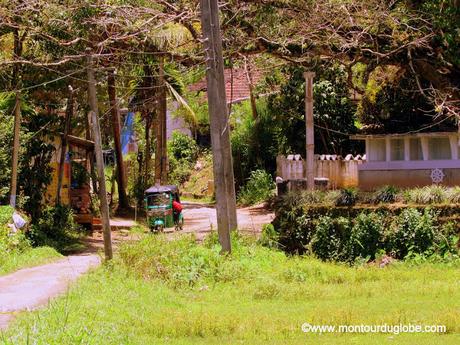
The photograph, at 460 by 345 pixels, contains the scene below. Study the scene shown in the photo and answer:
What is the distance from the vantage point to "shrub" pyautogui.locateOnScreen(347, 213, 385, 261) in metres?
21.5

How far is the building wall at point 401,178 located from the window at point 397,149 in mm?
426

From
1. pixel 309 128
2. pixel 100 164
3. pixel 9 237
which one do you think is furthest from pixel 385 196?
pixel 9 237

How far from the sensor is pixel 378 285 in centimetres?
1697

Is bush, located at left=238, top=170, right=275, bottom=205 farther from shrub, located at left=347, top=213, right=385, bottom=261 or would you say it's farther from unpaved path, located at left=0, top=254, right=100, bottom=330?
unpaved path, located at left=0, top=254, right=100, bottom=330

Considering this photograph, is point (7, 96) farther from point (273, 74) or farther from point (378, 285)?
point (273, 74)

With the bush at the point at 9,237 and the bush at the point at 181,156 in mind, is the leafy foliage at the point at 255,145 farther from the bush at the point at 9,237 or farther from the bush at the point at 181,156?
the bush at the point at 9,237

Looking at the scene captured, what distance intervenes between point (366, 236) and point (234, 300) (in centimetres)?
718

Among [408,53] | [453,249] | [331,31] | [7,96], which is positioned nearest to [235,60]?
[331,31]

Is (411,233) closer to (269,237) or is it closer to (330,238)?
(330,238)

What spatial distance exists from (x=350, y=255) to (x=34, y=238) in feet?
28.3

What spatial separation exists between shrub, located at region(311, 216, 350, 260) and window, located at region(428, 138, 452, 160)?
476 centimetres

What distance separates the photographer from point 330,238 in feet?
72.5

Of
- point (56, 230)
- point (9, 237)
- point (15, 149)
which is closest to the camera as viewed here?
point (9, 237)

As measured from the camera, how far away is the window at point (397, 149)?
25.5m
